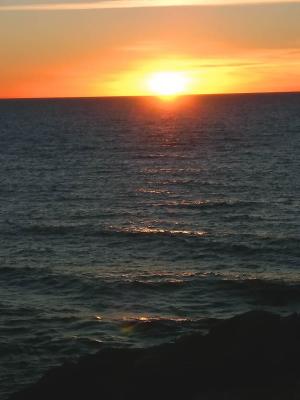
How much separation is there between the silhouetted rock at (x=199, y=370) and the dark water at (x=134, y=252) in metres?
4.28

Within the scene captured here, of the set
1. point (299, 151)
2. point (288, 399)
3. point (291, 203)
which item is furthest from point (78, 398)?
point (299, 151)

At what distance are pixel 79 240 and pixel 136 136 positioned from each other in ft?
274

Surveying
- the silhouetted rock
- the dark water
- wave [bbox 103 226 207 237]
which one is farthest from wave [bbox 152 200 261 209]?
the silhouetted rock

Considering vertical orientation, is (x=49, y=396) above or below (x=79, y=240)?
below

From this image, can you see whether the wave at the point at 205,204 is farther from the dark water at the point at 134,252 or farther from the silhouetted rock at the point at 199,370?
the silhouetted rock at the point at 199,370

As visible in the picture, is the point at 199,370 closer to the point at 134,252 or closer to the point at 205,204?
the point at 134,252

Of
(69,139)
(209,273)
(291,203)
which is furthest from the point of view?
(69,139)

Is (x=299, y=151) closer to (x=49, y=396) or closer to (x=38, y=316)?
(x=38, y=316)

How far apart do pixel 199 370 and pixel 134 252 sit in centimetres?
2016

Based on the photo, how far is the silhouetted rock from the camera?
52.6 ft

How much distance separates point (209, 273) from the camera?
32.6 meters

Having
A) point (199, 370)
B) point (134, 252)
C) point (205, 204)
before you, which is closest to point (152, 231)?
point (134, 252)

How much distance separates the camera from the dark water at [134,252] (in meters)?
25.8

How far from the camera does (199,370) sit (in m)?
→ 16.9
